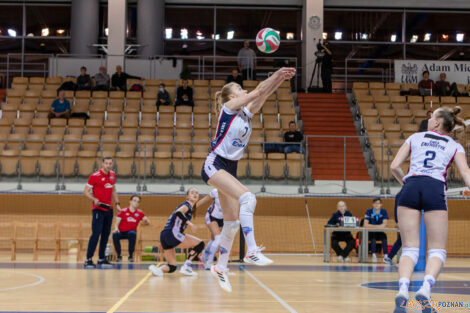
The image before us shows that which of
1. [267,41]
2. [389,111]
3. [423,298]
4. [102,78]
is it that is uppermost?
[102,78]

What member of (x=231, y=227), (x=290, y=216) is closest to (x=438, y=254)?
(x=231, y=227)

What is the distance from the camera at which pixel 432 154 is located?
20.3 feet

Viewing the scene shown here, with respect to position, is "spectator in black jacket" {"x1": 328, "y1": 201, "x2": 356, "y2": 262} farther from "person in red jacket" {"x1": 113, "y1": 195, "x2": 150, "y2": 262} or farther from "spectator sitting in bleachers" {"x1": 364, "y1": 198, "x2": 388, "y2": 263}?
"person in red jacket" {"x1": 113, "y1": 195, "x2": 150, "y2": 262}

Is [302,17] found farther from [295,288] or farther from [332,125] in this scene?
[295,288]

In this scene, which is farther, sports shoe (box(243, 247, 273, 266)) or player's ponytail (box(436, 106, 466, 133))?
sports shoe (box(243, 247, 273, 266))

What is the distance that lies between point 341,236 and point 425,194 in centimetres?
1137

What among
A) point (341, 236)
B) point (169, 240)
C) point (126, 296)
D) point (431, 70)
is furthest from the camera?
point (431, 70)

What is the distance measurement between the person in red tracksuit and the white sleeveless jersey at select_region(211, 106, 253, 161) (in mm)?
6430

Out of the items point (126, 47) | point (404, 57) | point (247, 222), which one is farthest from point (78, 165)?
point (404, 57)

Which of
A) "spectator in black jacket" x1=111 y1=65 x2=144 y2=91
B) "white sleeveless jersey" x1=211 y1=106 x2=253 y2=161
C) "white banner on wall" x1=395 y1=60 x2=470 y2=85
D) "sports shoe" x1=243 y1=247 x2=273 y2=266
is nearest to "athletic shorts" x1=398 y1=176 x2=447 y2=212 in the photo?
"sports shoe" x1=243 y1=247 x2=273 y2=266

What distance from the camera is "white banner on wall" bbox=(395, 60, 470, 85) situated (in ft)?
83.7

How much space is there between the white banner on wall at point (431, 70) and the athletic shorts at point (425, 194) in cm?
2005

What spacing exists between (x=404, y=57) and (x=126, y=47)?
11858 mm

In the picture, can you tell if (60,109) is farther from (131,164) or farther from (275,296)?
(275,296)
